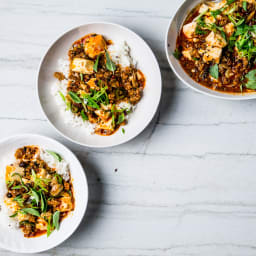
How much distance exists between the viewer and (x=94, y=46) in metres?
2.18

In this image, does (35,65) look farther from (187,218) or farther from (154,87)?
(187,218)

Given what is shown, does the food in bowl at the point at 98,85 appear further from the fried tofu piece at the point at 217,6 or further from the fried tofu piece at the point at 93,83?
the fried tofu piece at the point at 217,6

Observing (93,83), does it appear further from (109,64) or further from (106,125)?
(106,125)

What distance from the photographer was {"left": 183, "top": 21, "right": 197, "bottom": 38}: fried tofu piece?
7.00ft

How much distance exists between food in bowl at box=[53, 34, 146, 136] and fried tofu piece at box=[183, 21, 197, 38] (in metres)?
0.46

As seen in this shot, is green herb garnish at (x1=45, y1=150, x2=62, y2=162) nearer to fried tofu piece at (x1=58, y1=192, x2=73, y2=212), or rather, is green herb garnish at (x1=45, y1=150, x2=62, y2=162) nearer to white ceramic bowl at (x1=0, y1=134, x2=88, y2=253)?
white ceramic bowl at (x1=0, y1=134, x2=88, y2=253)

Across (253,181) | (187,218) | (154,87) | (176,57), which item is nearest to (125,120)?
(154,87)

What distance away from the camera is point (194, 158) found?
8.02 ft

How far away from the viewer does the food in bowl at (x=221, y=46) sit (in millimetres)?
2100

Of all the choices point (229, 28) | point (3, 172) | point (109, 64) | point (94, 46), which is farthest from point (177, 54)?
point (3, 172)

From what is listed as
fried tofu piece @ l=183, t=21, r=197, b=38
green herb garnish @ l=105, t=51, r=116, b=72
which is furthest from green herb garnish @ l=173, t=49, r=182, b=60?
green herb garnish @ l=105, t=51, r=116, b=72

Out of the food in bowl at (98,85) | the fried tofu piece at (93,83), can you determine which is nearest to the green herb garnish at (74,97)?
the food in bowl at (98,85)

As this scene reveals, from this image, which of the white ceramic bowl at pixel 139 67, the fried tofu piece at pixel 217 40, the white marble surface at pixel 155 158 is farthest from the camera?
the white marble surface at pixel 155 158

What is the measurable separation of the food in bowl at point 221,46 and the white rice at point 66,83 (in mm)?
397
